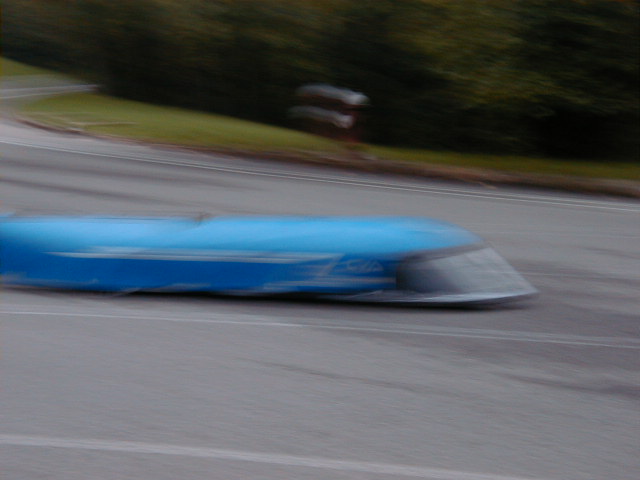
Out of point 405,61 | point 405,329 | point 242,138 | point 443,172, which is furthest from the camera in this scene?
point 405,61

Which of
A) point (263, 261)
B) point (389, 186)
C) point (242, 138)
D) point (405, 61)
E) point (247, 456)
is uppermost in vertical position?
point (405, 61)

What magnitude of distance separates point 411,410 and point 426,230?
3.02 m

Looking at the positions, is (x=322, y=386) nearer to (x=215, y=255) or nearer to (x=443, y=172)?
(x=215, y=255)

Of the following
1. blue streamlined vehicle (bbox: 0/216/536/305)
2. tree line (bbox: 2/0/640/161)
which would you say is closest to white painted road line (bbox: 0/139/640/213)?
tree line (bbox: 2/0/640/161)

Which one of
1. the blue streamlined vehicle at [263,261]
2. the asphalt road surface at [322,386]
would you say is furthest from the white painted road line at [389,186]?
the blue streamlined vehicle at [263,261]

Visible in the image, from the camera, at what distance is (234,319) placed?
7.67 metres

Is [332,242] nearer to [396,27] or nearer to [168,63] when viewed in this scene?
[396,27]

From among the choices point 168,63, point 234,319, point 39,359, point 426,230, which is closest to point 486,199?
point 426,230

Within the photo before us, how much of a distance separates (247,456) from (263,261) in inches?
132

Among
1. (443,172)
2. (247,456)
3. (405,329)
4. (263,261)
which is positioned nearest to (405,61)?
(443,172)

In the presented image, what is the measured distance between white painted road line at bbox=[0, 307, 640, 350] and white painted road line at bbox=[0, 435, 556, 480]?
102 inches

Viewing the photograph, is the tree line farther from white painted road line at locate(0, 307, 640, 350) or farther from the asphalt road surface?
white painted road line at locate(0, 307, 640, 350)

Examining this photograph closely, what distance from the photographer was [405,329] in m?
7.54

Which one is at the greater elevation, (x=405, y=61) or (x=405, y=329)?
(x=405, y=61)
